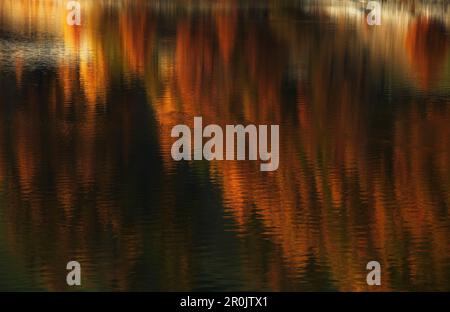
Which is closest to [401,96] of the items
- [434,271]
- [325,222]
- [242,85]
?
[242,85]

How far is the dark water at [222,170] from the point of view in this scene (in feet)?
57.3

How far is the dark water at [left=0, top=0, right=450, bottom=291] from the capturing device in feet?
57.3

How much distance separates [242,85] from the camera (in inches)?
1423

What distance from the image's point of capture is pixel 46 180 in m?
22.3

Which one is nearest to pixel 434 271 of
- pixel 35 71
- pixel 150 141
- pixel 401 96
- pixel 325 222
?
pixel 325 222

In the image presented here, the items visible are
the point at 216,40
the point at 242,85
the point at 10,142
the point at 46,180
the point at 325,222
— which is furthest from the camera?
the point at 216,40

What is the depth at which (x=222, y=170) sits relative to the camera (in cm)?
2331

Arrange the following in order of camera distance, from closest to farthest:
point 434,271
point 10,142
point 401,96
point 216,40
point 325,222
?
point 434,271 → point 325,222 → point 10,142 → point 401,96 → point 216,40

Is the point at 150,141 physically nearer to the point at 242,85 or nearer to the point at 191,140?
the point at 191,140

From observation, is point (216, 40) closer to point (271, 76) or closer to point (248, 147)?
point (271, 76)
